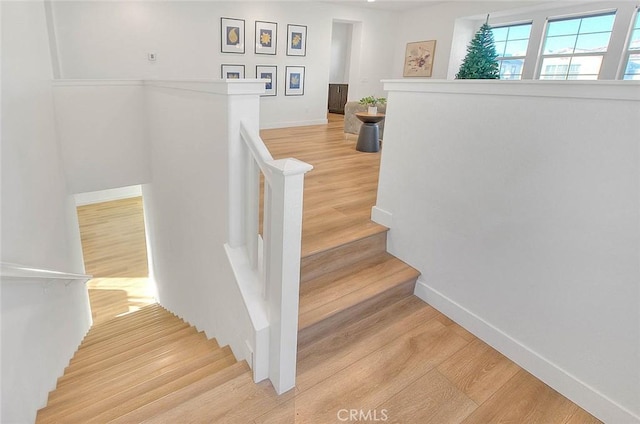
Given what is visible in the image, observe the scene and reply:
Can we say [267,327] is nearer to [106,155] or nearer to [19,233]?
[19,233]

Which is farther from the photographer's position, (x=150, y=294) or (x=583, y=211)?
(x=150, y=294)

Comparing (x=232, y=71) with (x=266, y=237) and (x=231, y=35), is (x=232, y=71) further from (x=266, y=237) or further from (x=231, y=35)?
(x=266, y=237)

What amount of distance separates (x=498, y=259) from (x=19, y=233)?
2.64 m

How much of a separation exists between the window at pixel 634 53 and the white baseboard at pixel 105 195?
839cm

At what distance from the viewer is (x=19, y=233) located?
6.46 ft

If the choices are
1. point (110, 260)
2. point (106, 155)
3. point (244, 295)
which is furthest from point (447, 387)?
point (110, 260)

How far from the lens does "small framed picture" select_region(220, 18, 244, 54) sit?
19.2 ft

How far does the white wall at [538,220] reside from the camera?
1500 mm

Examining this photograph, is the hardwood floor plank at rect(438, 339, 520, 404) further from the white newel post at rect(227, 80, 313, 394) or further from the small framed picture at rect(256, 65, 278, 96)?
the small framed picture at rect(256, 65, 278, 96)

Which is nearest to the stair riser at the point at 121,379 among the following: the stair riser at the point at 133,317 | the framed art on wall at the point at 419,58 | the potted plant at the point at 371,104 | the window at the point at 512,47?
the stair riser at the point at 133,317

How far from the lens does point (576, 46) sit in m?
5.67

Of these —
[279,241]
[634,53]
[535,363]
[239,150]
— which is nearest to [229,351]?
[279,241]

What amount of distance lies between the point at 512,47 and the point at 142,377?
758 cm

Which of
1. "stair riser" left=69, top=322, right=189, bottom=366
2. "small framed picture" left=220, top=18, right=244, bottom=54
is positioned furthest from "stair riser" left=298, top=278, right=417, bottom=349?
"small framed picture" left=220, top=18, right=244, bottom=54
